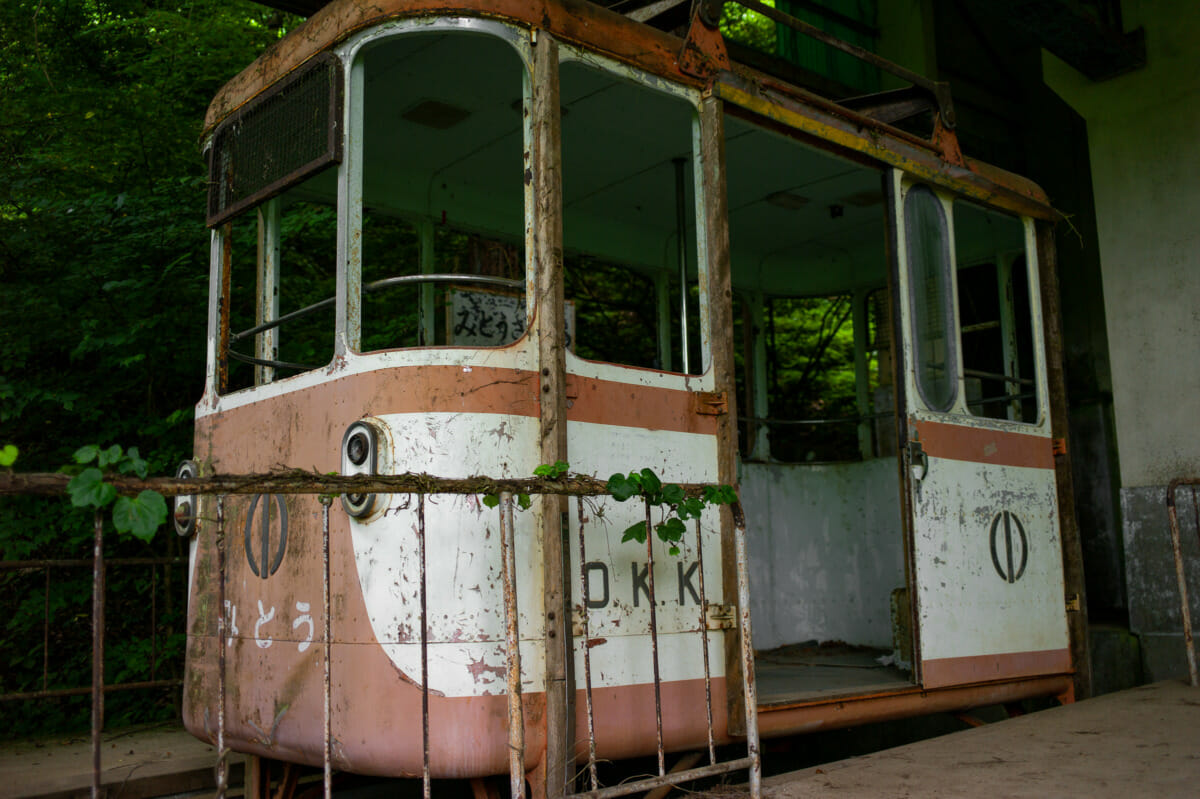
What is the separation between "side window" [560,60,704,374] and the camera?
4.48 meters

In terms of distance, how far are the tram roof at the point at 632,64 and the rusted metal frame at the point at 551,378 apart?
0.15 metres

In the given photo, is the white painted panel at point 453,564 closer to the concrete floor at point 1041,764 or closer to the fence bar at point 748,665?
the fence bar at point 748,665

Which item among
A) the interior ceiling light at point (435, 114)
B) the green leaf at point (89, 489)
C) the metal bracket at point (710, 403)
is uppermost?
the interior ceiling light at point (435, 114)

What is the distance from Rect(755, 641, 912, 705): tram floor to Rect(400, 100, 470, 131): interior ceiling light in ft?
9.58

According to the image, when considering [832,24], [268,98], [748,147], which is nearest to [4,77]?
[268,98]

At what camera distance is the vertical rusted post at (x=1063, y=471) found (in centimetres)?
555

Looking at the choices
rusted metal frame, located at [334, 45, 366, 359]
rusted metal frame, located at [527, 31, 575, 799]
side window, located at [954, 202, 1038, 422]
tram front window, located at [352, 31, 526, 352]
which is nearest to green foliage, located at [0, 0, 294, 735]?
tram front window, located at [352, 31, 526, 352]

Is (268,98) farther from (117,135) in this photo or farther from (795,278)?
(795,278)

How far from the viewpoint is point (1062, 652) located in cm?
548

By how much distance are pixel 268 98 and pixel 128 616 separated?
4.57m

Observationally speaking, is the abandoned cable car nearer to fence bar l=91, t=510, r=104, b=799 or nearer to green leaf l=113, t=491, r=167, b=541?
fence bar l=91, t=510, r=104, b=799

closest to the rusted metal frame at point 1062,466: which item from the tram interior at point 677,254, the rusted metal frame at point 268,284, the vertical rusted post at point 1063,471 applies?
the vertical rusted post at point 1063,471

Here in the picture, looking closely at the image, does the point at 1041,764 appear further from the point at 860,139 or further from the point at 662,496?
the point at 860,139

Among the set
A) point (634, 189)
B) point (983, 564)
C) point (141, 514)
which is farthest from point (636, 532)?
point (634, 189)
